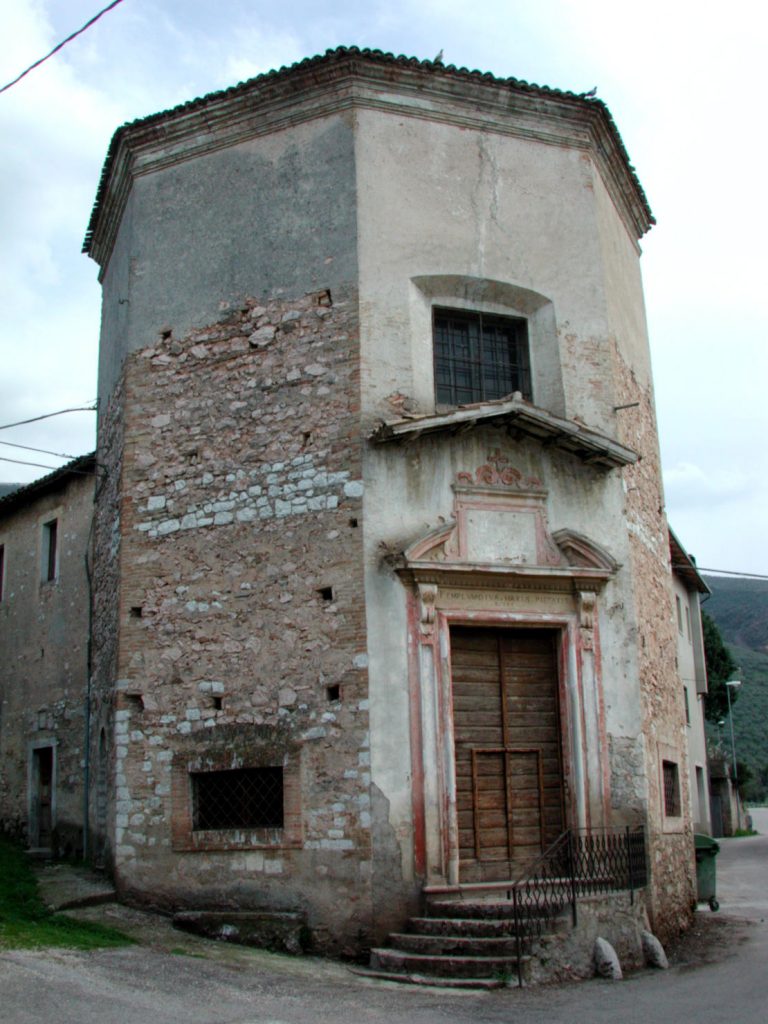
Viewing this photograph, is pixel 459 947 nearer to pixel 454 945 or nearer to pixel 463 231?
pixel 454 945

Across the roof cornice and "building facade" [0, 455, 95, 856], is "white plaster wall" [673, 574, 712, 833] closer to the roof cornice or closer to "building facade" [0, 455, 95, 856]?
"building facade" [0, 455, 95, 856]

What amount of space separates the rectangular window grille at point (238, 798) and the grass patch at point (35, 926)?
1.64 metres

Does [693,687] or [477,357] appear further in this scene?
[693,687]

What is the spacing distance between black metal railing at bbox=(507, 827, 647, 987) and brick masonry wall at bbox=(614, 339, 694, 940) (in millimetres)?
718

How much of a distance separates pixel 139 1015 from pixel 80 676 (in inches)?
330

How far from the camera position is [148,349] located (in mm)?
13992

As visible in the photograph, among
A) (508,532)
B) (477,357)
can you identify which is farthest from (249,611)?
(477,357)

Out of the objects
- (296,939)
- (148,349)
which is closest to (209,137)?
(148,349)

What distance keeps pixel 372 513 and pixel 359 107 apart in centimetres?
501

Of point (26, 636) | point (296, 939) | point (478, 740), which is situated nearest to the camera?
point (296, 939)

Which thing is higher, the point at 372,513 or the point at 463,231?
the point at 463,231

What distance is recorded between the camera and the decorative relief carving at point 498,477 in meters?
12.8

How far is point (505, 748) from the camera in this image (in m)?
12.4

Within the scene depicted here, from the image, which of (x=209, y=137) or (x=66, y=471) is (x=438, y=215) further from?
(x=66, y=471)
